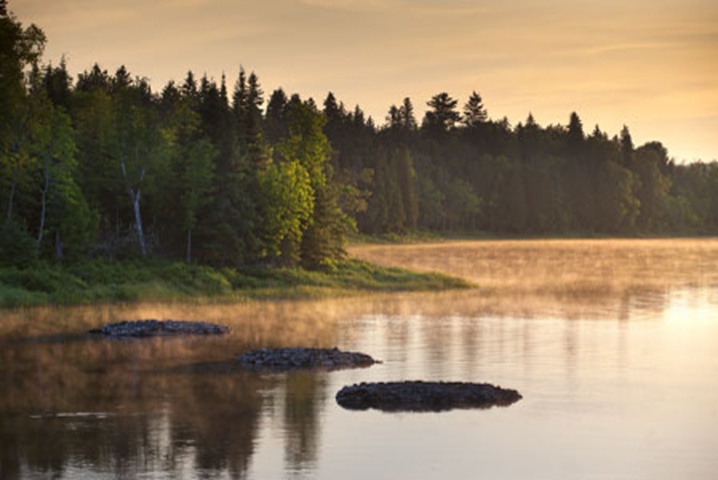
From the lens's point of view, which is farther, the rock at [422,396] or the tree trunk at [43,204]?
the tree trunk at [43,204]

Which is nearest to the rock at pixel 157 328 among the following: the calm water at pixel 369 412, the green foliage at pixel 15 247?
the calm water at pixel 369 412

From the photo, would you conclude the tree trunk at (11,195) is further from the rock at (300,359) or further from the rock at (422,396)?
the rock at (422,396)

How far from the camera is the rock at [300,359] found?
40.2m

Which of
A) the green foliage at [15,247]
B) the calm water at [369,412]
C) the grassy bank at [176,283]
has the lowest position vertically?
the calm water at [369,412]

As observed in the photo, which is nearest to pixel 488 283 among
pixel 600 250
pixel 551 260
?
pixel 551 260

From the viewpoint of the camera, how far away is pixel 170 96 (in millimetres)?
163625

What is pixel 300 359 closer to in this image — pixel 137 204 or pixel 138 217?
pixel 138 217

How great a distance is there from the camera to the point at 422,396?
3269 centimetres

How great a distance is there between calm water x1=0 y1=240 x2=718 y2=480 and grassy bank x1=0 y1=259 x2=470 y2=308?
3.45 metres

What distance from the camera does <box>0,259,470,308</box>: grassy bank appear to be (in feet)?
202

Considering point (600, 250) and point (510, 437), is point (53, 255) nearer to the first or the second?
point (510, 437)

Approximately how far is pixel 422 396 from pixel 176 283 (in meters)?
37.6

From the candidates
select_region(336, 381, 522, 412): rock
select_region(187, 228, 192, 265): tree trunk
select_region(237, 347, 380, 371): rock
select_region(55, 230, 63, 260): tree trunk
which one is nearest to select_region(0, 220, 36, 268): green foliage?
select_region(55, 230, 63, 260): tree trunk

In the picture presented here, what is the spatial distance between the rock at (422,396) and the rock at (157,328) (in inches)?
674
